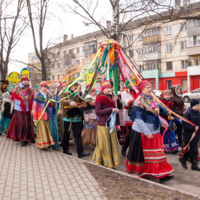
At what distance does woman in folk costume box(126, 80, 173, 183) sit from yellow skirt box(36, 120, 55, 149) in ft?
8.80

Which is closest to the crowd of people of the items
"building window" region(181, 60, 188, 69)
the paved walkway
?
the paved walkway

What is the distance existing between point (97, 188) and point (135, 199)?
68 cm

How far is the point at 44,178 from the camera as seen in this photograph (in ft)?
13.5

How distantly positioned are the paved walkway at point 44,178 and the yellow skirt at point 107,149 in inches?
17.4

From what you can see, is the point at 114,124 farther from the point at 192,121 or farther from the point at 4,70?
the point at 4,70

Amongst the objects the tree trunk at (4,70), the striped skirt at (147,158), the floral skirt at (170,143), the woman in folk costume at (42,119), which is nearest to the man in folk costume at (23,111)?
the woman in folk costume at (42,119)

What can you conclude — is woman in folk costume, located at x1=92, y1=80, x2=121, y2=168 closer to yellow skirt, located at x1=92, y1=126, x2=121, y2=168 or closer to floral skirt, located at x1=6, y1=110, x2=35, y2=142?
yellow skirt, located at x1=92, y1=126, x2=121, y2=168

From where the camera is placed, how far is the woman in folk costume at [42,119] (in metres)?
6.14

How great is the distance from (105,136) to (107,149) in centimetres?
26

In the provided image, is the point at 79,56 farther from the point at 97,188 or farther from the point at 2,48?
the point at 97,188

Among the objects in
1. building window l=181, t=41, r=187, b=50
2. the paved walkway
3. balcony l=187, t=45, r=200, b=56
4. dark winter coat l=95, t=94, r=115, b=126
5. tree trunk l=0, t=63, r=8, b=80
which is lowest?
the paved walkway

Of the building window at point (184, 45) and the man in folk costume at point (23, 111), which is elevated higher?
the building window at point (184, 45)

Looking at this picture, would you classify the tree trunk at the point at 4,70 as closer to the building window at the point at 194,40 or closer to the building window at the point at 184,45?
the building window at the point at 194,40

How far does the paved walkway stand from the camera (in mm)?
3486
